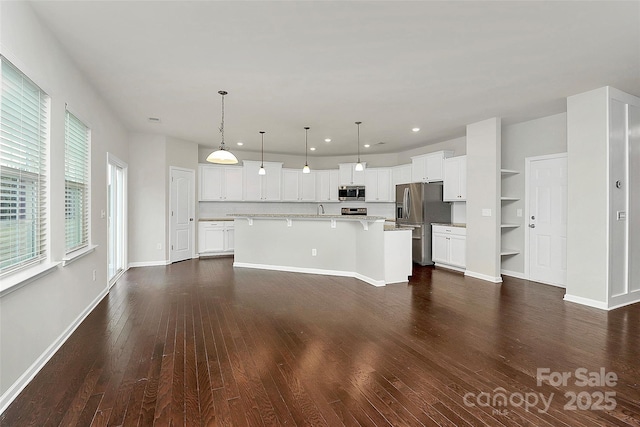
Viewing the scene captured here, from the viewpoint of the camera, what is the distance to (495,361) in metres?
2.53

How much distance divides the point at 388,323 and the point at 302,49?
9.53ft

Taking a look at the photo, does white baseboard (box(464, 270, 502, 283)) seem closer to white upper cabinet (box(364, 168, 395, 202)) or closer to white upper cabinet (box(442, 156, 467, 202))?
white upper cabinet (box(442, 156, 467, 202))

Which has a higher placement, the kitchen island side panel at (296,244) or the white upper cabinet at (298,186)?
the white upper cabinet at (298,186)

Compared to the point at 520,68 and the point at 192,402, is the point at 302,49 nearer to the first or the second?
the point at 520,68

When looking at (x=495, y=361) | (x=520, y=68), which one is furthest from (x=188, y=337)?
(x=520, y=68)

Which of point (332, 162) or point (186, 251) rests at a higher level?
point (332, 162)

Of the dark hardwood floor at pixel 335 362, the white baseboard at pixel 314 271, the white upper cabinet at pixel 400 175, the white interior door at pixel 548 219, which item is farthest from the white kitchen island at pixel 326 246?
the white upper cabinet at pixel 400 175

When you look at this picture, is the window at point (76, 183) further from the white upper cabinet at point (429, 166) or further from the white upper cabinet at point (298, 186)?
the white upper cabinet at point (429, 166)

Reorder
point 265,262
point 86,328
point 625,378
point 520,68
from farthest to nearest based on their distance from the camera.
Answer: point 265,262
point 520,68
point 86,328
point 625,378

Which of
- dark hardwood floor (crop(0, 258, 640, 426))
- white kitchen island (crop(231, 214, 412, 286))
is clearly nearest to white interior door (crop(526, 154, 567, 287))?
dark hardwood floor (crop(0, 258, 640, 426))

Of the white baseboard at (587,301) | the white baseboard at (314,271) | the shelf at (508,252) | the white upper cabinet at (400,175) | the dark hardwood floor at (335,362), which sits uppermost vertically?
the white upper cabinet at (400,175)

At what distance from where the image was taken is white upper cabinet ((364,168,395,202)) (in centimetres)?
815

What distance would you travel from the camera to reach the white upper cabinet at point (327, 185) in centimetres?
870

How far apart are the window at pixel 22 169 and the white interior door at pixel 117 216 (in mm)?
2710
